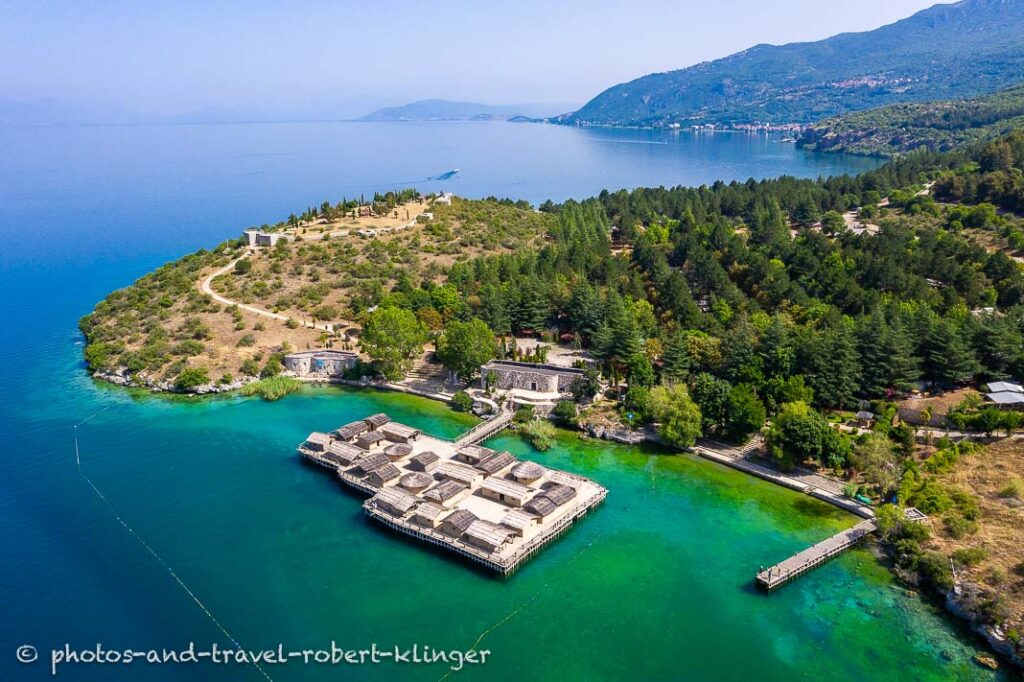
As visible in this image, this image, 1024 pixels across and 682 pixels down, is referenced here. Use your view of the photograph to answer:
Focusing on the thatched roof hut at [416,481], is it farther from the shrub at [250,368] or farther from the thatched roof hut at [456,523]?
the shrub at [250,368]

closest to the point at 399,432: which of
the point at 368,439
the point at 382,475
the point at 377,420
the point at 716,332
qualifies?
the point at 368,439

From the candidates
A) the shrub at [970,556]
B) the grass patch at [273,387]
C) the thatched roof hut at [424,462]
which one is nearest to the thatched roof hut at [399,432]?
the thatched roof hut at [424,462]

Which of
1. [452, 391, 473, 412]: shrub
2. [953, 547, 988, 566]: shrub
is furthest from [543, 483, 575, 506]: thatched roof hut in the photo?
[953, 547, 988, 566]: shrub

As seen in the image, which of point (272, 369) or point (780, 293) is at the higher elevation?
point (780, 293)

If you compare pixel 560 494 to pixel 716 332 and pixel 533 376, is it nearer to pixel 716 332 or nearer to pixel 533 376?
pixel 533 376

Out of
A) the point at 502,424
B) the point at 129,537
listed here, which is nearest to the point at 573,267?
the point at 502,424

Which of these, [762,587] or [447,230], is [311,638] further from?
[447,230]
